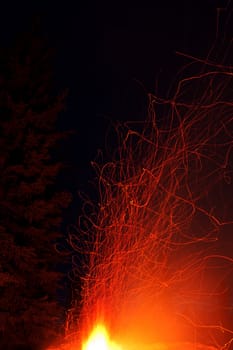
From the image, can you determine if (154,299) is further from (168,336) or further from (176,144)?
(176,144)

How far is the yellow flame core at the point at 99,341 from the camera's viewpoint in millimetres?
7777

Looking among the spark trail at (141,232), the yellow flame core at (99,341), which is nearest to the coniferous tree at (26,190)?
the spark trail at (141,232)

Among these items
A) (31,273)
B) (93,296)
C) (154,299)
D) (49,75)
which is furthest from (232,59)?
(154,299)

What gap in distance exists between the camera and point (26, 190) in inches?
360

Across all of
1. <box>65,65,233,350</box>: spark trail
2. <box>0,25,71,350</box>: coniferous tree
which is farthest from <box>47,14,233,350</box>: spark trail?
<box>0,25,71,350</box>: coniferous tree

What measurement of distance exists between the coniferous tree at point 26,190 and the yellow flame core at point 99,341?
5.05 feet

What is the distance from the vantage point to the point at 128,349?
7977mm

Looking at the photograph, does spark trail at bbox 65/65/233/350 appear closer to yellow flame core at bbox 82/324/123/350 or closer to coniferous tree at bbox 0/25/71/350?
yellow flame core at bbox 82/324/123/350

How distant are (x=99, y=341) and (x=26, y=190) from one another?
118 inches

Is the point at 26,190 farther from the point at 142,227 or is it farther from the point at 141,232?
the point at 141,232

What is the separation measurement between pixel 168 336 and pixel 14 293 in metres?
3.03

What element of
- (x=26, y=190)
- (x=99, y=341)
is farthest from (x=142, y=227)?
(x=26, y=190)

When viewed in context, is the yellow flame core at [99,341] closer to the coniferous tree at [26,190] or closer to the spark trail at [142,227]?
the spark trail at [142,227]

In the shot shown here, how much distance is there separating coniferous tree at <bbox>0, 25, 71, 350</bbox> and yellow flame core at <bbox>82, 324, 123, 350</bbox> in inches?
60.6
